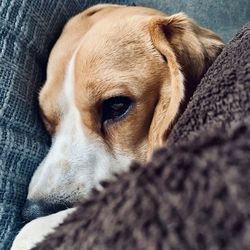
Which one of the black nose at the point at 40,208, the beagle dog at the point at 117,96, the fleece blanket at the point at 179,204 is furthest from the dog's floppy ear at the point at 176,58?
the fleece blanket at the point at 179,204

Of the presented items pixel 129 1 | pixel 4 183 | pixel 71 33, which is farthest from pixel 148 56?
pixel 129 1

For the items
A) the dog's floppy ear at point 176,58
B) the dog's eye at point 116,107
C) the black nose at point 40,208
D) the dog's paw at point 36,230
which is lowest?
the black nose at point 40,208

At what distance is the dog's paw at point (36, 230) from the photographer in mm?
1004

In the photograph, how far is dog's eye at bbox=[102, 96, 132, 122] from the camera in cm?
123

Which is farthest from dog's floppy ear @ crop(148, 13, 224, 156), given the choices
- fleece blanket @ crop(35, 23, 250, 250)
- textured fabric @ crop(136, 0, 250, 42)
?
textured fabric @ crop(136, 0, 250, 42)

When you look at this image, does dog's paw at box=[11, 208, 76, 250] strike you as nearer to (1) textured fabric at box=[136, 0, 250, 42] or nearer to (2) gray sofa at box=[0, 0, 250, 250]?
(2) gray sofa at box=[0, 0, 250, 250]

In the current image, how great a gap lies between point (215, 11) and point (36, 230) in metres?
1.01

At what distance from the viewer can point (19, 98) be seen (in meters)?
1.26

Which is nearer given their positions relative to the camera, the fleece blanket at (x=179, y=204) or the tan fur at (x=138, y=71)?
the fleece blanket at (x=179, y=204)

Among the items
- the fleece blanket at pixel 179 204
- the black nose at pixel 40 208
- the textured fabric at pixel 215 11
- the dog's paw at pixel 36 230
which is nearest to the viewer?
the fleece blanket at pixel 179 204

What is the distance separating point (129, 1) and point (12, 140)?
693 millimetres

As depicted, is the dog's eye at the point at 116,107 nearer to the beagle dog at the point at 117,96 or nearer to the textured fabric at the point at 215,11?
the beagle dog at the point at 117,96

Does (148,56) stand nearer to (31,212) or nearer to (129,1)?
(31,212)

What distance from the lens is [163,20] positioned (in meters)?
1.27
